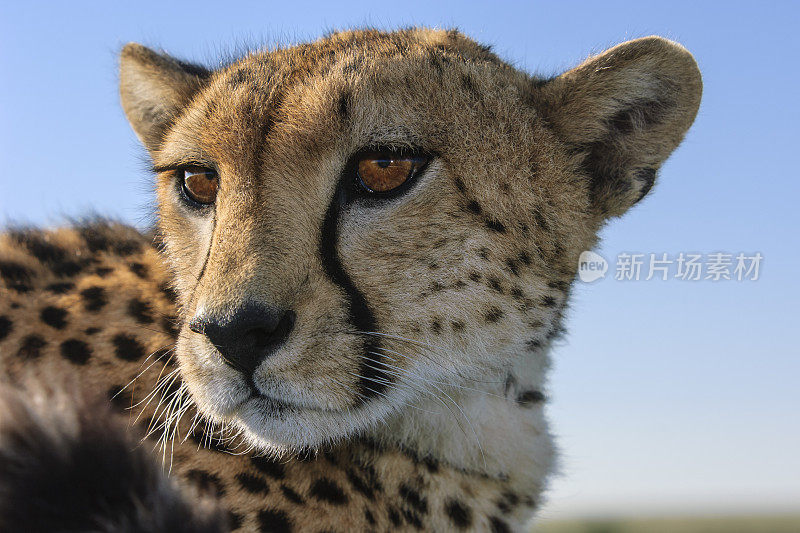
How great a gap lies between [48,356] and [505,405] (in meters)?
1.11

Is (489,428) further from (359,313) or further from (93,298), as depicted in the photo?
(93,298)

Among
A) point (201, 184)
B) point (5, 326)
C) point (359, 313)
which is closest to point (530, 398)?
point (359, 313)

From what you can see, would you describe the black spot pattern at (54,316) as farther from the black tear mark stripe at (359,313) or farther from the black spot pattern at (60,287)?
the black tear mark stripe at (359,313)

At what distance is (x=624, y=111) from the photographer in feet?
6.28

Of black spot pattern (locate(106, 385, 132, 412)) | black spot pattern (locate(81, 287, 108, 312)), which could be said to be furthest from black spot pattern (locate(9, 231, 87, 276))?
black spot pattern (locate(106, 385, 132, 412))

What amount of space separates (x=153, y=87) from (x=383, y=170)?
892 millimetres

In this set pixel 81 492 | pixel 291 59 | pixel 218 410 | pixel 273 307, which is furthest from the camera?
pixel 291 59

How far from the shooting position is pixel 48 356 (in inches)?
73.5

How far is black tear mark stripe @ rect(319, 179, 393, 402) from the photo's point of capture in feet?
5.15

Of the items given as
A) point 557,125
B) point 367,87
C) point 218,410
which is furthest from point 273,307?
point 557,125

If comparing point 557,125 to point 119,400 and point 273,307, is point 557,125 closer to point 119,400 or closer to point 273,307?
point 273,307

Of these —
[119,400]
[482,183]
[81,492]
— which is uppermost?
[482,183]

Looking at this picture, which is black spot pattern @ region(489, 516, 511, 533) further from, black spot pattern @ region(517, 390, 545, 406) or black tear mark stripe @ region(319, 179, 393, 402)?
black tear mark stripe @ region(319, 179, 393, 402)

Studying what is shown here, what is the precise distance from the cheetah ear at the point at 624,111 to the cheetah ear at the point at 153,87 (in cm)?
96
